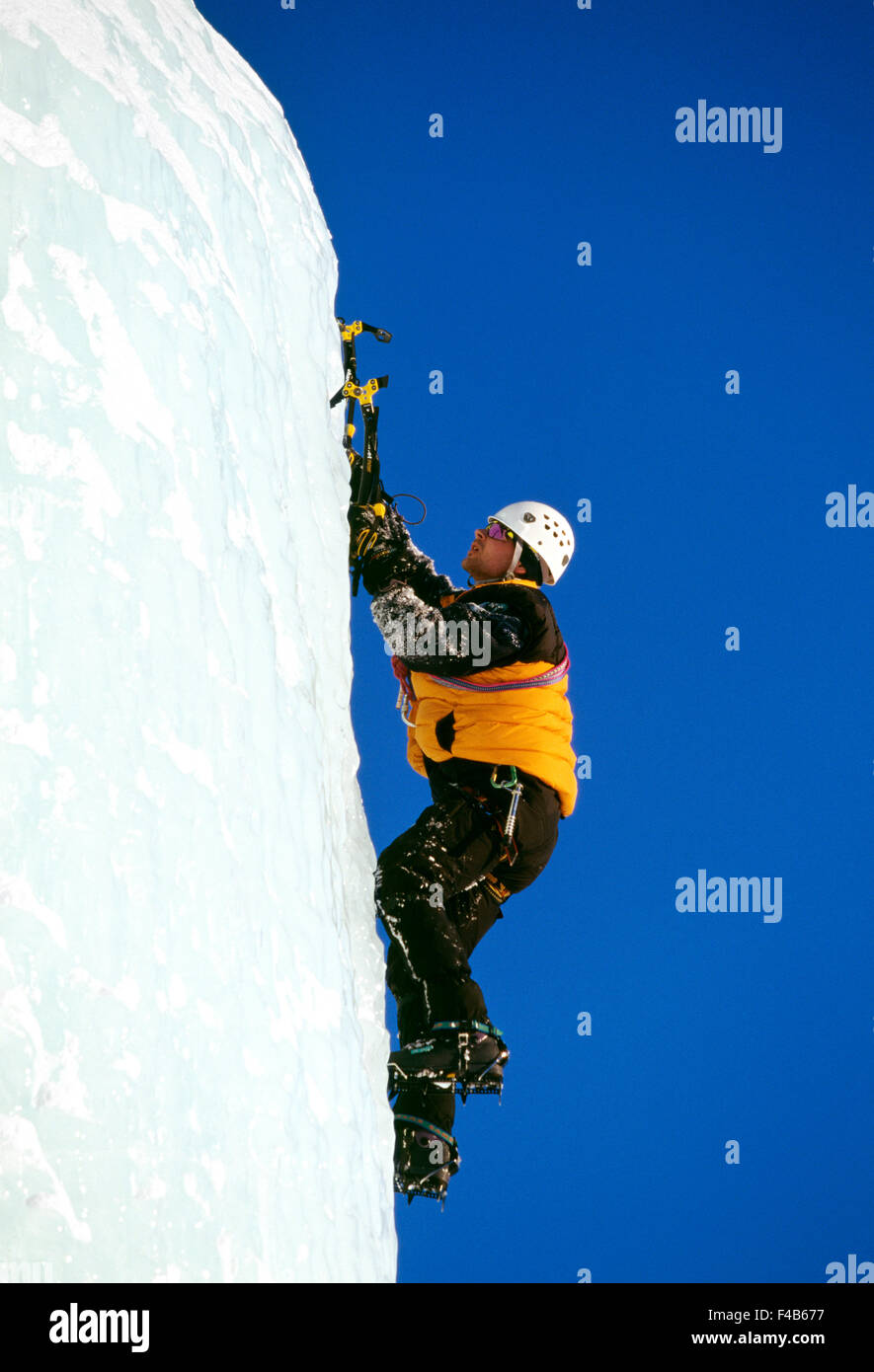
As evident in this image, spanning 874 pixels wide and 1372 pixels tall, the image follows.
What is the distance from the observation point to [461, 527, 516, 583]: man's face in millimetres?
4113

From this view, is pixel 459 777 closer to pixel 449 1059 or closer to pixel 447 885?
pixel 447 885

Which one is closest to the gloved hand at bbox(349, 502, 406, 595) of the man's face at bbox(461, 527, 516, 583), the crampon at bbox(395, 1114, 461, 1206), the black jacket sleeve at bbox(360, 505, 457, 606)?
the black jacket sleeve at bbox(360, 505, 457, 606)

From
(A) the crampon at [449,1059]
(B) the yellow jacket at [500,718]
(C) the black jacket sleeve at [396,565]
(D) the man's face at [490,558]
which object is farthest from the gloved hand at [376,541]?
(A) the crampon at [449,1059]

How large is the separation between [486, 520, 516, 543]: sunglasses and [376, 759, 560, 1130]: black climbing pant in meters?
0.76

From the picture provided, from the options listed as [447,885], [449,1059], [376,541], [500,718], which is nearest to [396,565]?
[376,541]

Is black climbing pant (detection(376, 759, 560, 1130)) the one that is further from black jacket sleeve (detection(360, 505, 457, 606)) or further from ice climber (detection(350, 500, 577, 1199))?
black jacket sleeve (detection(360, 505, 457, 606))

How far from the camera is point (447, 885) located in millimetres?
3576

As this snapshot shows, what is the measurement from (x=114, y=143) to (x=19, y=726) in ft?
3.16

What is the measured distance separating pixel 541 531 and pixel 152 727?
229cm

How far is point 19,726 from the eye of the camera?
1.79 m

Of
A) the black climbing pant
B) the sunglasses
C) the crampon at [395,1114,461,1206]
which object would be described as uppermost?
the sunglasses

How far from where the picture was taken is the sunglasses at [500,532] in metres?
4.10
